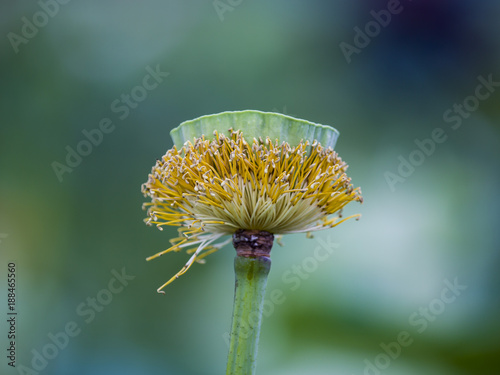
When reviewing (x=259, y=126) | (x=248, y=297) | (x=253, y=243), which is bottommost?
(x=248, y=297)

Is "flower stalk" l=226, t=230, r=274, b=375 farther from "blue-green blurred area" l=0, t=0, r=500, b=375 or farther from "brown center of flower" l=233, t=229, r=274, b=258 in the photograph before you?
"blue-green blurred area" l=0, t=0, r=500, b=375

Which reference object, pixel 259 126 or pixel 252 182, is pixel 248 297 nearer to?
pixel 252 182

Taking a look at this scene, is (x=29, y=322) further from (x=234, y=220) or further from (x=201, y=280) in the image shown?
(x=234, y=220)

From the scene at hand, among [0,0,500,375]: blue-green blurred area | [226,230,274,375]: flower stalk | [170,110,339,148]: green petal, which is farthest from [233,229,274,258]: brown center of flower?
[0,0,500,375]: blue-green blurred area

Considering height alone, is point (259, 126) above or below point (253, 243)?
above

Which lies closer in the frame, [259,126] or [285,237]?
[259,126]

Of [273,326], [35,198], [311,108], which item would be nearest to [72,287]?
[35,198]

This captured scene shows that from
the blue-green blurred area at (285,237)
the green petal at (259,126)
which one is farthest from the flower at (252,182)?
the blue-green blurred area at (285,237)

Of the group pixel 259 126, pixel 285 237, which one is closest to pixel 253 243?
pixel 259 126

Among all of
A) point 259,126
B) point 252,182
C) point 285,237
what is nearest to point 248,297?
point 252,182
